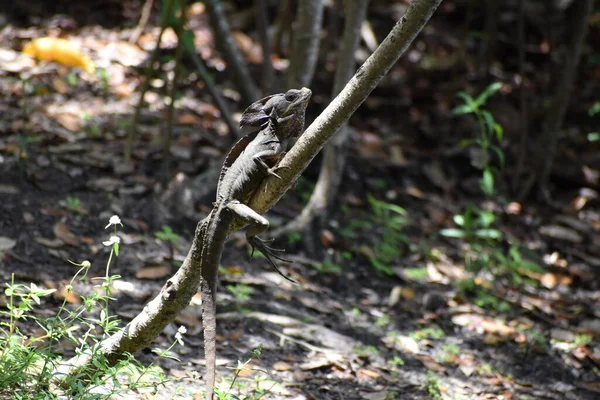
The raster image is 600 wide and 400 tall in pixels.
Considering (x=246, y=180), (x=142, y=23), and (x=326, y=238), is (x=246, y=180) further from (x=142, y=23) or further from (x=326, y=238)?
(x=142, y=23)

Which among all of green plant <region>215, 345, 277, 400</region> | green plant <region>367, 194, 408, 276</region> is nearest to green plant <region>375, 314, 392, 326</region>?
green plant <region>367, 194, 408, 276</region>

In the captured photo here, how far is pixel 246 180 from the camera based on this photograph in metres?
3.05

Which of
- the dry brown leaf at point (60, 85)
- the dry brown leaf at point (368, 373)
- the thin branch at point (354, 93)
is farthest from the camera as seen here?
the dry brown leaf at point (60, 85)

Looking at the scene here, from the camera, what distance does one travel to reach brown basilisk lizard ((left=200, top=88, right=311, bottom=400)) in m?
2.94

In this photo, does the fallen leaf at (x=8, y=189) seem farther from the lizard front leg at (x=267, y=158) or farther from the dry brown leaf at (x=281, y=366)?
the lizard front leg at (x=267, y=158)

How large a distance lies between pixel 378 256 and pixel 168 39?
384cm

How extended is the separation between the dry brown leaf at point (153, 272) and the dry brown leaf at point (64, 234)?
0.51 m

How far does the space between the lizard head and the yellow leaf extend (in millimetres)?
4252

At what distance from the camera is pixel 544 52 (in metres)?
8.49

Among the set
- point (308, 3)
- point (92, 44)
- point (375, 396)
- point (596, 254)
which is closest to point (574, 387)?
point (375, 396)

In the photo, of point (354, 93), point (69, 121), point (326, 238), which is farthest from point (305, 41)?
point (354, 93)

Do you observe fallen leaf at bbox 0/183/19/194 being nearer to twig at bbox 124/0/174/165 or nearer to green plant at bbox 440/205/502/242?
twig at bbox 124/0/174/165

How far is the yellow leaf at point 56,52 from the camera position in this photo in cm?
693

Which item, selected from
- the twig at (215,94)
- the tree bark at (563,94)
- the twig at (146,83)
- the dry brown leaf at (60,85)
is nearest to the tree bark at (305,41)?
the twig at (215,94)
